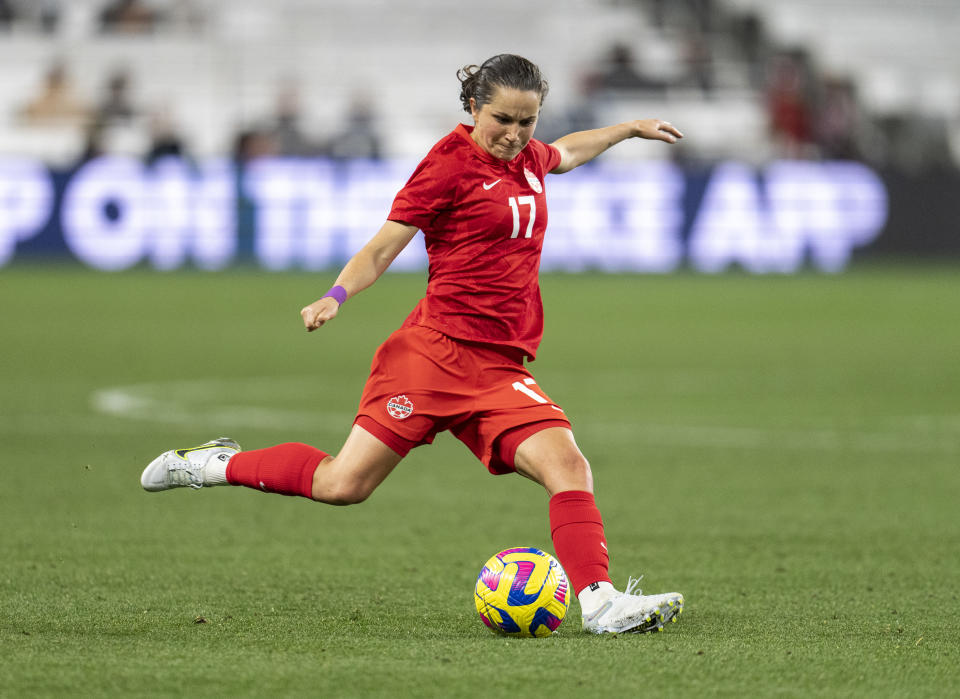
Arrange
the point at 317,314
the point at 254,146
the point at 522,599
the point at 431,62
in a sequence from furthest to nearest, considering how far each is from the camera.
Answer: the point at 431,62
the point at 254,146
the point at 522,599
the point at 317,314

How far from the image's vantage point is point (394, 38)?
28.1m

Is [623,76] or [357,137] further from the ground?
[623,76]

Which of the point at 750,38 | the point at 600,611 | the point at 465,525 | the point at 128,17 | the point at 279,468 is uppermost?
the point at 128,17

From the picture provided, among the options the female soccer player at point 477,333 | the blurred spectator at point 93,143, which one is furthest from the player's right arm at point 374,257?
the blurred spectator at point 93,143

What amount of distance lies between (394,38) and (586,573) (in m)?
23.9

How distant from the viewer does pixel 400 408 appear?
208 inches

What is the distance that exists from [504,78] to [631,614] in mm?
1768

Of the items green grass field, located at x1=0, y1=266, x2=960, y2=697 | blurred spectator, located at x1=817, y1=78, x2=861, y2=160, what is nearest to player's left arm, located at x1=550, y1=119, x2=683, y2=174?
green grass field, located at x1=0, y1=266, x2=960, y2=697

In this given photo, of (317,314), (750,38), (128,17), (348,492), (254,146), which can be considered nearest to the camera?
(317,314)

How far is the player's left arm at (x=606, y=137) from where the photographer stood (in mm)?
5984

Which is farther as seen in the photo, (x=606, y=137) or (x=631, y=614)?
(x=606, y=137)

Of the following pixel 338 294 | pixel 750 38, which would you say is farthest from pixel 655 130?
pixel 750 38

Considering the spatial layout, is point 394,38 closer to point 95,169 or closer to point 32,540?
point 95,169

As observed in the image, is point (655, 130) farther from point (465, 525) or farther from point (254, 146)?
point (254, 146)
